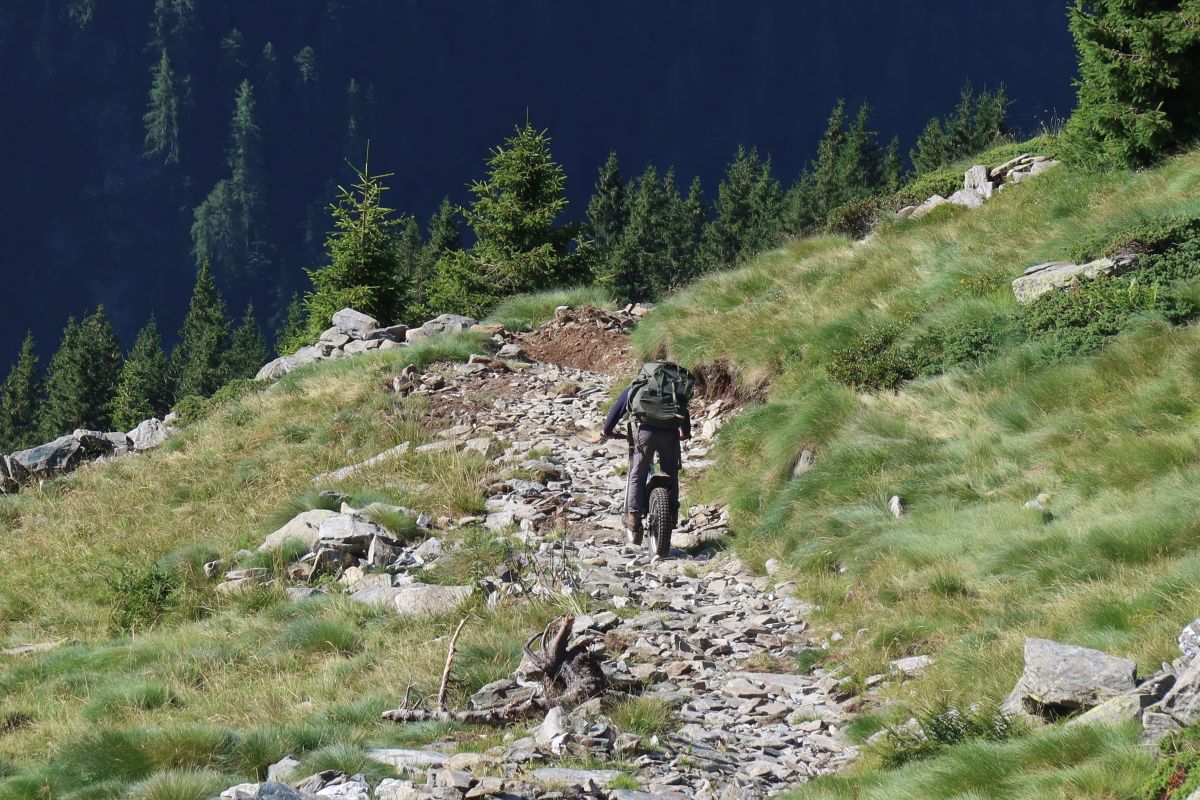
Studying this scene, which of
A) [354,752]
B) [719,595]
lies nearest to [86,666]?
[354,752]

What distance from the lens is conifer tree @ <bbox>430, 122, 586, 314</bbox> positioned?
96.5ft

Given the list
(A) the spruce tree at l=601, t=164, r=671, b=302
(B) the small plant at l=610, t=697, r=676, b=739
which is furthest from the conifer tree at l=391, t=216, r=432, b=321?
(B) the small plant at l=610, t=697, r=676, b=739

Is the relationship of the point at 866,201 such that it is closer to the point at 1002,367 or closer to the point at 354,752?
the point at 1002,367

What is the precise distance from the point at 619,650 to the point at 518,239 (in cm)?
2335

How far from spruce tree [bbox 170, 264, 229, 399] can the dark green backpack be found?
7010 centimetres

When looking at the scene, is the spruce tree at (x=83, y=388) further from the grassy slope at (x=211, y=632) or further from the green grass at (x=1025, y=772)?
the green grass at (x=1025, y=772)

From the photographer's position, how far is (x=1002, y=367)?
11039 mm

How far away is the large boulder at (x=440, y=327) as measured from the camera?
21.2m

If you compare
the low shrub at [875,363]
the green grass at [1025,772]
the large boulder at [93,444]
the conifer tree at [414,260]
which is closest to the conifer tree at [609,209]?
the conifer tree at [414,260]

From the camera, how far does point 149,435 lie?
21469mm

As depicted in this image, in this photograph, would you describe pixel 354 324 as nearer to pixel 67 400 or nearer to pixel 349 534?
pixel 349 534

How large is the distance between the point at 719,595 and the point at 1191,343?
179 inches

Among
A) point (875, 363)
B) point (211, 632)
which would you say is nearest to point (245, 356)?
point (875, 363)

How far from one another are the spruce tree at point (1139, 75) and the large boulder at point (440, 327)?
11.1 meters
